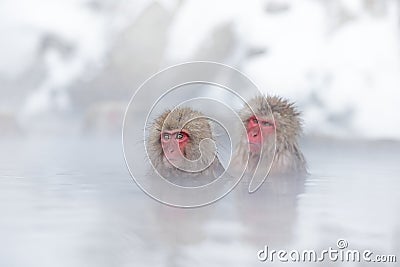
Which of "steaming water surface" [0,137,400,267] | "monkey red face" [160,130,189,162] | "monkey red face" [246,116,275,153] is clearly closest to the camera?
"steaming water surface" [0,137,400,267]

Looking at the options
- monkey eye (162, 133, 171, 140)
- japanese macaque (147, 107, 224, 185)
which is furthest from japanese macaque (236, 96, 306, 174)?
monkey eye (162, 133, 171, 140)

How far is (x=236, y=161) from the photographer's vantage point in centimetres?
194

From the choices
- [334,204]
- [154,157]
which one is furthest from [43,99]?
[334,204]

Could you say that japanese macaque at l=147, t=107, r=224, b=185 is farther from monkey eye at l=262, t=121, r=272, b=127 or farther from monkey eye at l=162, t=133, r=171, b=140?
monkey eye at l=262, t=121, r=272, b=127

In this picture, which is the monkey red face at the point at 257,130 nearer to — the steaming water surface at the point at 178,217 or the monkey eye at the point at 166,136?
the steaming water surface at the point at 178,217

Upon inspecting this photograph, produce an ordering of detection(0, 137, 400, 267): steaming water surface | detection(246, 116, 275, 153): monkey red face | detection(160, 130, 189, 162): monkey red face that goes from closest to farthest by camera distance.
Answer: detection(0, 137, 400, 267): steaming water surface < detection(160, 130, 189, 162): monkey red face < detection(246, 116, 275, 153): monkey red face

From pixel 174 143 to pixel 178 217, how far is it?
0.36 metres

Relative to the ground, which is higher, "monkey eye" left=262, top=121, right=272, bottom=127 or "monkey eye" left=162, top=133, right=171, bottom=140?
"monkey eye" left=262, top=121, right=272, bottom=127

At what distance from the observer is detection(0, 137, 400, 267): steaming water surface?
1306mm

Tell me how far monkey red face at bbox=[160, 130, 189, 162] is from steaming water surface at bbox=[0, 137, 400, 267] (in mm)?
161

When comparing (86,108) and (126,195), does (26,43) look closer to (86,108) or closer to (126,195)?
(86,108)

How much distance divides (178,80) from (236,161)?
1.69ft

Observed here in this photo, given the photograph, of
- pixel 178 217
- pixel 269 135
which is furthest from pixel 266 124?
pixel 178 217

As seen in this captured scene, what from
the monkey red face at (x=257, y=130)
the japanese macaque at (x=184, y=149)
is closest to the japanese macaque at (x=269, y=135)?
the monkey red face at (x=257, y=130)
